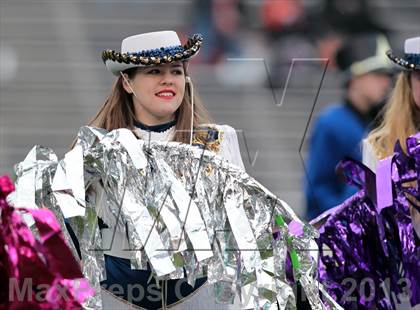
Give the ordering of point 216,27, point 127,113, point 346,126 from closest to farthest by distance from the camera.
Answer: point 127,113 → point 346,126 → point 216,27

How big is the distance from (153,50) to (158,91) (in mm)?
158

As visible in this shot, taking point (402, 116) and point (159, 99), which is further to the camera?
point (402, 116)

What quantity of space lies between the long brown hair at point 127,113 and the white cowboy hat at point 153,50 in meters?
0.06

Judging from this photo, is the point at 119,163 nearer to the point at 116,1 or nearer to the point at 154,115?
the point at 154,115

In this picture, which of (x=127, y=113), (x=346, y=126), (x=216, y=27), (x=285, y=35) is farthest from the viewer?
(x=285, y=35)

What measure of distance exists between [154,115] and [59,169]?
0.74 m

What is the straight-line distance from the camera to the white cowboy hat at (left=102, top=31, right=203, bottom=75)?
18.9 feet

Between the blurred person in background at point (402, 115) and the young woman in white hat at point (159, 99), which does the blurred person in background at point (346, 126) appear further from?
the young woman in white hat at point (159, 99)

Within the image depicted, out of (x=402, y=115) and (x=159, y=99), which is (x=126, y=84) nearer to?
(x=159, y=99)

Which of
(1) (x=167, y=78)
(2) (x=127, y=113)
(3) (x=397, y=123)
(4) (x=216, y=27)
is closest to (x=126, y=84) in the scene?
(2) (x=127, y=113)

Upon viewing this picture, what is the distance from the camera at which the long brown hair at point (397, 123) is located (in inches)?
259

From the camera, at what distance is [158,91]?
5.76 m

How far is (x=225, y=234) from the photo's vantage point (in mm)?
5133

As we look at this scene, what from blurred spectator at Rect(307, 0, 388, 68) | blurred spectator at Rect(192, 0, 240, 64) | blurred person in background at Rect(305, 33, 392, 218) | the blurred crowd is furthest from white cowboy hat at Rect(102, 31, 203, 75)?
blurred spectator at Rect(307, 0, 388, 68)
